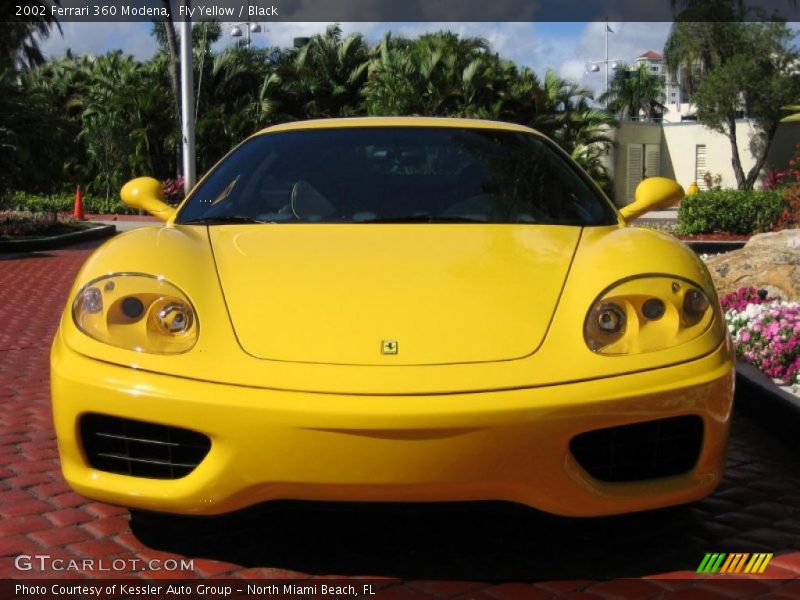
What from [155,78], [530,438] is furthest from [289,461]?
[155,78]

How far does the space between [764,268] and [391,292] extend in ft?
15.1

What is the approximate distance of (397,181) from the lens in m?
3.69

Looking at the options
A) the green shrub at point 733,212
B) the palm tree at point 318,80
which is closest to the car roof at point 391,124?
the green shrub at point 733,212

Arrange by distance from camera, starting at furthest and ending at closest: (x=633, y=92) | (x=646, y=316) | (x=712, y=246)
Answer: (x=633, y=92) < (x=712, y=246) < (x=646, y=316)

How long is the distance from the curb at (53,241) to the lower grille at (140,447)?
13.6 metres

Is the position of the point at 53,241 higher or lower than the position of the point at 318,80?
lower

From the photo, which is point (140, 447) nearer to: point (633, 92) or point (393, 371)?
point (393, 371)

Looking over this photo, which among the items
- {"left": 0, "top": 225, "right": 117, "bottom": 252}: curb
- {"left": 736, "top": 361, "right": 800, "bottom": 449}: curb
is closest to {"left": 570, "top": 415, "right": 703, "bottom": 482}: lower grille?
{"left": 736, "top": 361, "right": 800, "bottom": 449}: curb

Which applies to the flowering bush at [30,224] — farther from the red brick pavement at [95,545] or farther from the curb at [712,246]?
the red brick pavement at [95,545]

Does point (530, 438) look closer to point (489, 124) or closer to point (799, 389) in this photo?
point (489, 124)

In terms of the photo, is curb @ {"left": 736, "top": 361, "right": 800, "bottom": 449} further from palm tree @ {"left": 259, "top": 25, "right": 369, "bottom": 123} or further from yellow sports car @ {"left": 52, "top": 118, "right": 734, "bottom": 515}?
palm tree @ {"left": 259, "top": 25, "right": 369, "bottom": 123}

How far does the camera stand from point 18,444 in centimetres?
414

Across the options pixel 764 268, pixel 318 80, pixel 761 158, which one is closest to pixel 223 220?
pixel 764 268

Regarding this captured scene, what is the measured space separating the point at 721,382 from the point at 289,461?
116 centimetres
